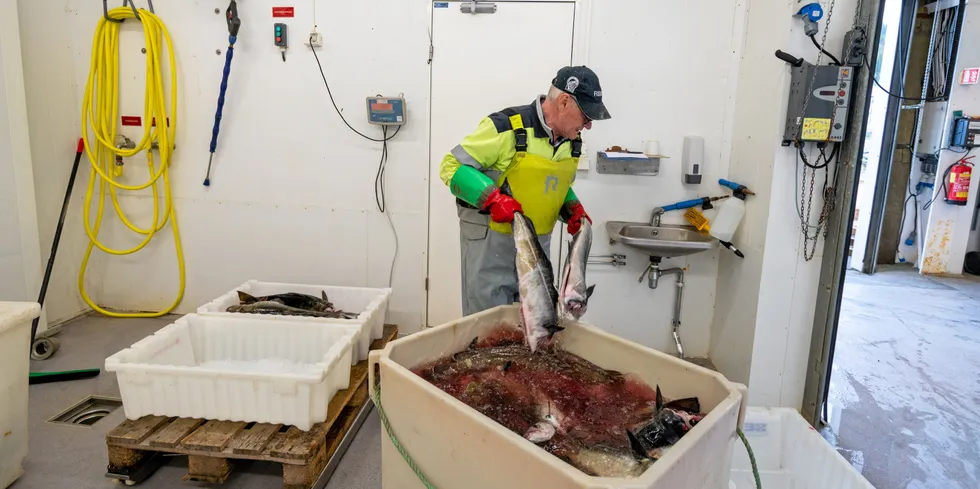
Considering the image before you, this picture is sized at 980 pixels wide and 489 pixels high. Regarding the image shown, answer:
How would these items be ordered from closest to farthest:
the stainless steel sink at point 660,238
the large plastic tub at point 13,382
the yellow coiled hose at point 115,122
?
the large plastic tub at point 13,382 < the stainless steel sink at point 660,238 < the yellow coiled hose at point 115,122

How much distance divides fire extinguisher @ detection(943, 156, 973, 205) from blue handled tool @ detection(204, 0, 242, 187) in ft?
22.6

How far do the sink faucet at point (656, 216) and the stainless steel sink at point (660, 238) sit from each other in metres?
0.03

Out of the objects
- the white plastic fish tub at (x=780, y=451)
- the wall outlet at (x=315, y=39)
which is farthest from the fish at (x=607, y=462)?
the wall outlet at (x=315, y=39)

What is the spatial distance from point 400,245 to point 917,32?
6087 millimetres

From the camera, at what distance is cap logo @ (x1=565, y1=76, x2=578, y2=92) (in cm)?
200

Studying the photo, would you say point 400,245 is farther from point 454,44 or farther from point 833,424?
point 833,424

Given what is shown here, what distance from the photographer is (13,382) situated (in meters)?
1.85

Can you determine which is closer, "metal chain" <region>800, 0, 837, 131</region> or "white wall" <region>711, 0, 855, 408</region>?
"metal chain" <region>800, 0, 837, 131</region>

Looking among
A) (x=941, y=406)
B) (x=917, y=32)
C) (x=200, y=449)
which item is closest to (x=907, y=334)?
(x=941, y=406)

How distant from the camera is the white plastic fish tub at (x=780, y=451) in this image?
6.40 ft

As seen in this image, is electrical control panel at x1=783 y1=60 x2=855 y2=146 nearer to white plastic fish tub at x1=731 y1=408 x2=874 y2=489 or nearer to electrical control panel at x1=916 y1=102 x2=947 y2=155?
white plastic fish tub at x1=731 y1=408 x2=874 y2=489

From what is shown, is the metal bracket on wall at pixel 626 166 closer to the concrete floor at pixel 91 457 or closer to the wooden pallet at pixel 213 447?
the concrete floor at pixel 91 457

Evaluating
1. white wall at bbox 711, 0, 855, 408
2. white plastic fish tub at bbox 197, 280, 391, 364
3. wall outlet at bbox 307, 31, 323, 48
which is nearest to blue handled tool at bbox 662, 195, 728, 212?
white wall at bbox 711, 0, 855, 408

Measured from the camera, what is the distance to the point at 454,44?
3258mm
